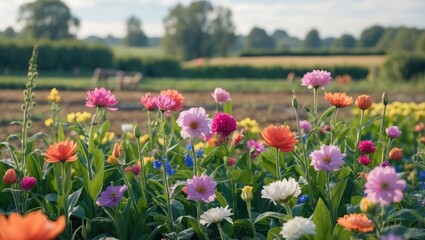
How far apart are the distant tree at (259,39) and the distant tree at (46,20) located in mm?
37625

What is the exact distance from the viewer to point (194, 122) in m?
2.00

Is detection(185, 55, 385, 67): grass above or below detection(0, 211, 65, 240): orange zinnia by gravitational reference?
below

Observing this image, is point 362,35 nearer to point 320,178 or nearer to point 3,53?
point 3,53

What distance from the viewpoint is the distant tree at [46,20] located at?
58.2 metres

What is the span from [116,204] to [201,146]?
3.92 ft

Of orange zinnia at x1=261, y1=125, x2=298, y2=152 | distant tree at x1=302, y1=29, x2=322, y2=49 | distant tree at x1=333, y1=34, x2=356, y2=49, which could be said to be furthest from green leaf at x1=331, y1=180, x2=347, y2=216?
distant tree at x1=302, y1=29, x2=322, y2=49

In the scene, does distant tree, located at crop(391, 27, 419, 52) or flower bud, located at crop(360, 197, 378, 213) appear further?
distant tree, located at crop(391, 27, 419, 52)

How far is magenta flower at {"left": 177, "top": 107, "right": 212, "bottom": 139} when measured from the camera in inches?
→ 78.4

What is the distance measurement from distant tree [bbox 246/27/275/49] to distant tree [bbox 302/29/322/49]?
28.4 feet

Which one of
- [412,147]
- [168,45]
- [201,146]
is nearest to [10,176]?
[201,146]

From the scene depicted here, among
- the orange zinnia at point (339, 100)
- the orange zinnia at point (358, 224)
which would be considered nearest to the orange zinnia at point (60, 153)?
the orange zinnia at point (358, 224)

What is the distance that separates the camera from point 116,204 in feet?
6.93

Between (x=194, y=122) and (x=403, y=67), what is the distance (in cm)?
1996

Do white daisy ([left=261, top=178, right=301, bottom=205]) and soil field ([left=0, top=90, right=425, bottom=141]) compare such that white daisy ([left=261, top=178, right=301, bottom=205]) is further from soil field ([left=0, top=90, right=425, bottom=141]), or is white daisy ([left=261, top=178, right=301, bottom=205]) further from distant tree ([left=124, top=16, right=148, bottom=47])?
distant tree ([left=124, top=16, right=148, bottom=47])
